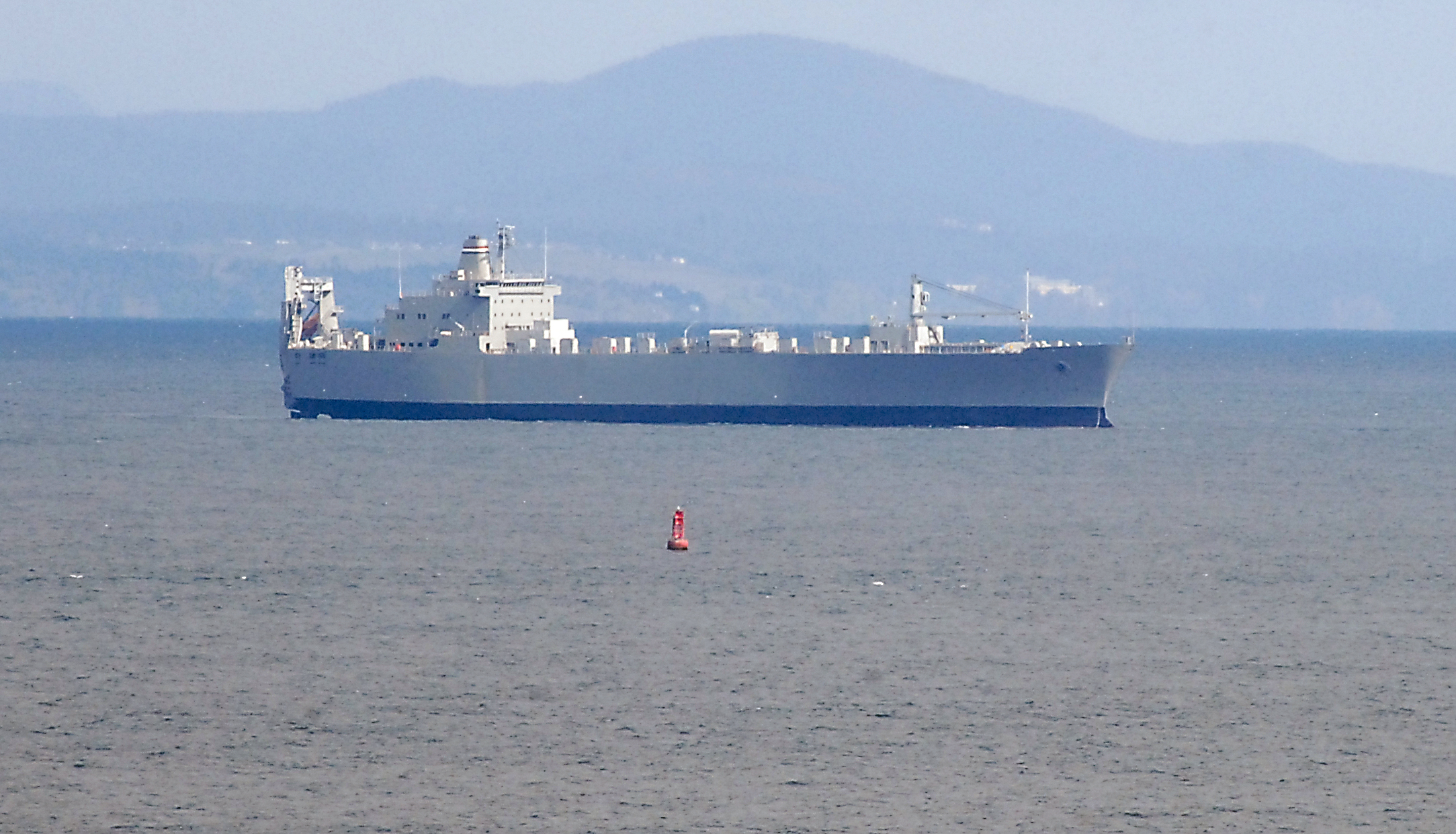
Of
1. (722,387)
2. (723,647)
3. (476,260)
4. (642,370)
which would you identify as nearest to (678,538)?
(723,647)

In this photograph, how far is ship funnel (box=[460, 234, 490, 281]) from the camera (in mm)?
81375

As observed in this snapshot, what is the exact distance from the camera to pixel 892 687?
29.5 m

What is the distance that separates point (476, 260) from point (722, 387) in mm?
11375

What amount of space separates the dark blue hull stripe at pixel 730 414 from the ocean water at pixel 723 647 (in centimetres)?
1078

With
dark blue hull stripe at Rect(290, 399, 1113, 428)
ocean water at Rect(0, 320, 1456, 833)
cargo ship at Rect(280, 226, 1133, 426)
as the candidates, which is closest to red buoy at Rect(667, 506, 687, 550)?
ocean water at Rect(0, 320, 1456, 833)

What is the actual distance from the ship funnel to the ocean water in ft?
57.4

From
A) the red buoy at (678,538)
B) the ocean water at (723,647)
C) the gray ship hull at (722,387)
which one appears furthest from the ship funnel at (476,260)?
the red buoy at (678,538)

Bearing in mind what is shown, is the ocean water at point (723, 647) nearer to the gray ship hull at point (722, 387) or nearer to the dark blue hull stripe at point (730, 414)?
the gray ship hull at point (722, 387)

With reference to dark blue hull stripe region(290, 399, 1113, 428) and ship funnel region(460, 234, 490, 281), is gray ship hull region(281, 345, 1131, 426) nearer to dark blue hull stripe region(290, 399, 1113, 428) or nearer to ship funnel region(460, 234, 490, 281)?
dark blue hull stripe region(290, 399, 1113, 428)

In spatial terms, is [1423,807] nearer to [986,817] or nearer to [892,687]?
[986,817]

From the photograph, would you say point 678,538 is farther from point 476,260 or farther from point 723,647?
point 476,260

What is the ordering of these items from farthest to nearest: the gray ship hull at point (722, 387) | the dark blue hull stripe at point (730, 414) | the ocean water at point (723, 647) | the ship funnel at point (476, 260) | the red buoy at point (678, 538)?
the ship funnel at point (476, 260), the dark blue hull stripe at point (730, 414), the gray ship hull at point (722, 387), the red buoy at point (678, 538), the ocean water at point (723, 647)

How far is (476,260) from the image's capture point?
8162 cm

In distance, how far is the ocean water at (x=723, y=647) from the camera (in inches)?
944
